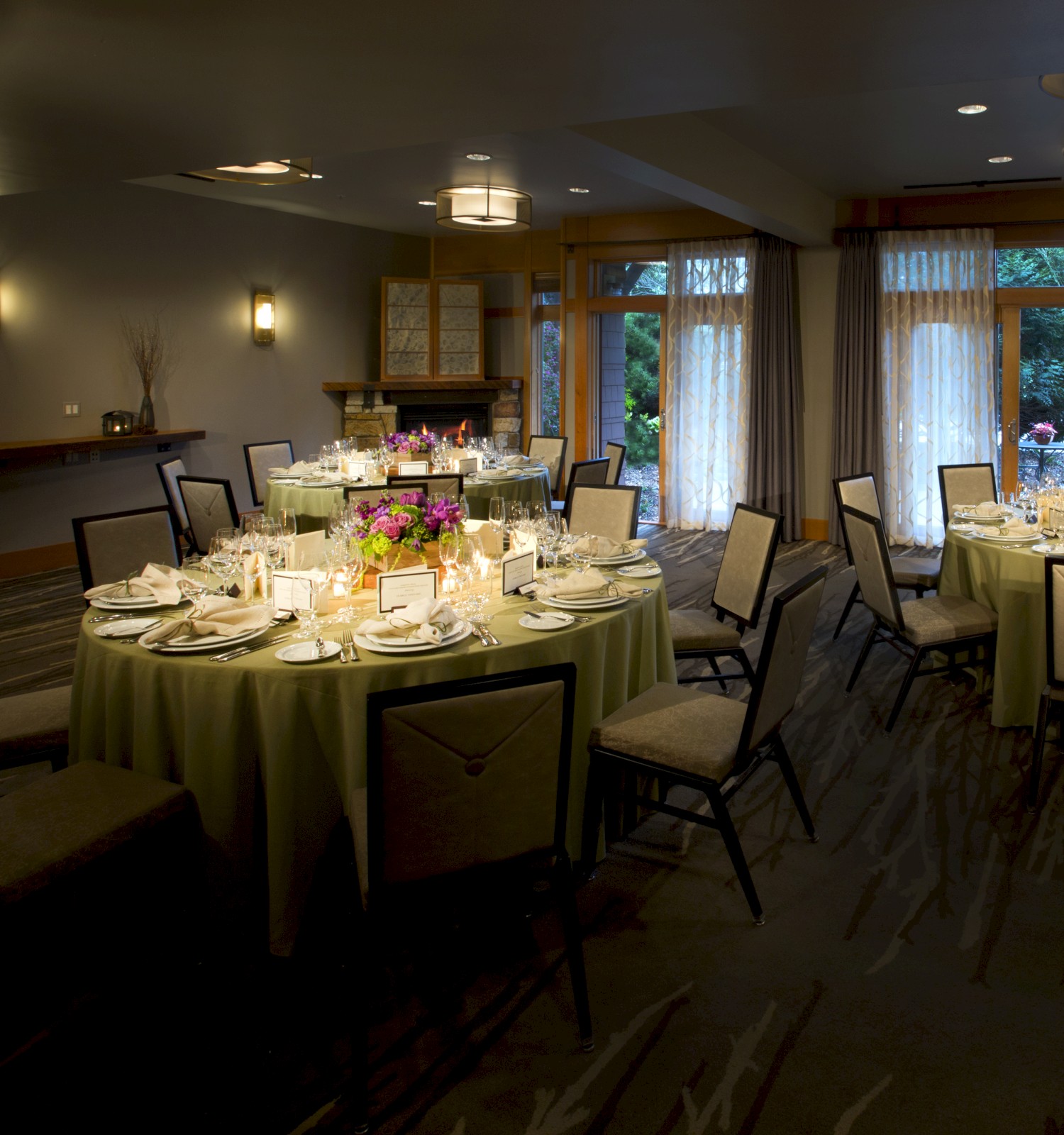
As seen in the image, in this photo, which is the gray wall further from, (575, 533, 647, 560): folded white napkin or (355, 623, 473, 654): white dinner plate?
(355, 623, 473, 654): white dinner plate

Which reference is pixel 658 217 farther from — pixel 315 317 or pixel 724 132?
pixel 315 317

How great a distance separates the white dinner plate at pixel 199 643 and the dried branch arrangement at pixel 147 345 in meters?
6.19

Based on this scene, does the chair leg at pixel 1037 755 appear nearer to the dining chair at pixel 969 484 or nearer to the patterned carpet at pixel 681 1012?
the patterned carpet at pixel 681 1012

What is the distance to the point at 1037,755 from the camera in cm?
352

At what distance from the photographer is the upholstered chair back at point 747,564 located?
3861 millimetres

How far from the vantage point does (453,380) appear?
10539mm

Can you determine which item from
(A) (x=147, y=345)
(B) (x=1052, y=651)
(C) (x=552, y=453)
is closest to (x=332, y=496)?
(C) (x=552, y=453)

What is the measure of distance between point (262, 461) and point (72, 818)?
6.02 metres

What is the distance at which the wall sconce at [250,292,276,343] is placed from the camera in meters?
9.42

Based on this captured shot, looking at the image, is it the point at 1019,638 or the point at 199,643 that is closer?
the point at 199,643

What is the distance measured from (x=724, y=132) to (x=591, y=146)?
74.6 inches

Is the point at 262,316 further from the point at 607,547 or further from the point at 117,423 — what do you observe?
the point at 607,547

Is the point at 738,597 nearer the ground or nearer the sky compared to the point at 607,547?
nearer the ground

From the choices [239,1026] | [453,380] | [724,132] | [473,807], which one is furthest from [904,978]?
[453,380]
